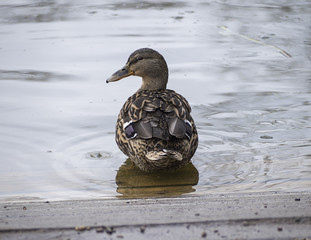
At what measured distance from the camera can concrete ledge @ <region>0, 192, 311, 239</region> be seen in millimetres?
3004

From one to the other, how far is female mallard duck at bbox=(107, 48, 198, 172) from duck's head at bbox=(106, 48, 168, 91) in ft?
2.16

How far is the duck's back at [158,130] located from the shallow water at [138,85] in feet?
0.87

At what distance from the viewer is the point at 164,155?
4668 millimetres

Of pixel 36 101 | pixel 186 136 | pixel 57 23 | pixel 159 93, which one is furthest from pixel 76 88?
pixel 57 23

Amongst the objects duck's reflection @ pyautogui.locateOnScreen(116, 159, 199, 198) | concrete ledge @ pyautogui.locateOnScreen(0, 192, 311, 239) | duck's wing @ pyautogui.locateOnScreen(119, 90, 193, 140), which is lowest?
duck's reflection @ pyautogui.locateOnScreen(116, 159, 199, 198)

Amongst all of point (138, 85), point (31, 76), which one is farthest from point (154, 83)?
point (31, 76)

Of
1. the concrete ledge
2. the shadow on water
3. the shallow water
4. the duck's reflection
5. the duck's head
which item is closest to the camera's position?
the concrete ledge

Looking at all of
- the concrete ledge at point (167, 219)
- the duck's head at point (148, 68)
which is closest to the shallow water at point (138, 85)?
the duck's head at point (148, 68)

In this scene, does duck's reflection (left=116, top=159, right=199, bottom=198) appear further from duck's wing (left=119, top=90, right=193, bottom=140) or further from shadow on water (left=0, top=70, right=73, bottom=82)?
shadow on water (left=0, top=70, right=73, bottom=82)

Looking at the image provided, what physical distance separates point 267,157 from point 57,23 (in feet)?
19.9

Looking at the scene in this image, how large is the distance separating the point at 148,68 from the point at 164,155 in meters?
1.62

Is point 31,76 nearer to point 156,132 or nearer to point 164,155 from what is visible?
point 156,132

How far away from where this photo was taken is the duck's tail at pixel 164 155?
15.2 feet

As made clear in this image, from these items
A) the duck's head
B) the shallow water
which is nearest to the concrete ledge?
the shallow water
